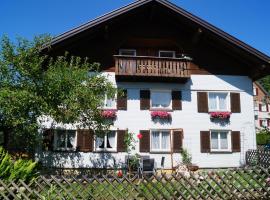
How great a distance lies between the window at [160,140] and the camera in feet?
63.7

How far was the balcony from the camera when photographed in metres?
18.9

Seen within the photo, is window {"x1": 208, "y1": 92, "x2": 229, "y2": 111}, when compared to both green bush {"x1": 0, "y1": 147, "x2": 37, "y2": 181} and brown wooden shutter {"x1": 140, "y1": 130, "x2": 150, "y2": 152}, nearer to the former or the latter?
brown wooden shutter {"x1": 140, "y1": 130, "x2": 150, "y2": 152}

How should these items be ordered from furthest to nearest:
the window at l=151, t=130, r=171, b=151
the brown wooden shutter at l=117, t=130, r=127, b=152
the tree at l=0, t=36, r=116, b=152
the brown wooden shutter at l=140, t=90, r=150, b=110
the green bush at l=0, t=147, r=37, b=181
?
the brown wooden shutter at l=140, t=90, r=150, b=110
the window at l=151, t=130, r=171, b=151
the brown wooden shutter at l=117, t=130, r=127, b=152
the tree at l=0, t=36, r=116, b=152
the green bush at l=0, t=147, r=37, b=181

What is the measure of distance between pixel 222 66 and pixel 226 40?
5.20ft

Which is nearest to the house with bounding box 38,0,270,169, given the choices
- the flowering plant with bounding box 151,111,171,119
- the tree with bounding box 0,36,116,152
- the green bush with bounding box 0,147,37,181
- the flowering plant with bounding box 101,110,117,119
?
the flowering plant with bounding box 151,111,171,119

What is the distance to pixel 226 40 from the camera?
65.7ft

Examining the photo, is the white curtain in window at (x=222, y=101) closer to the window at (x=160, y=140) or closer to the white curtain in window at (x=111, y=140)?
the window at (x=160, y=140)

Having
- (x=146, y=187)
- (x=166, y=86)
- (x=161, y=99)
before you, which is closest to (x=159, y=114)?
(x=161, y=99)

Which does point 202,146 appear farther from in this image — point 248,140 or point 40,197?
point 40,197

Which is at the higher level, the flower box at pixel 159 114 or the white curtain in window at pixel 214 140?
the flower box at pixel 159 114

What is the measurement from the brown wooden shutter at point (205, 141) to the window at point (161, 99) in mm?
2531

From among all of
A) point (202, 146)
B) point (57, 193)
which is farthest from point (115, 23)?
point (57, 193)

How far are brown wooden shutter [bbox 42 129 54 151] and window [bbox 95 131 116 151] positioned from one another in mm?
2396

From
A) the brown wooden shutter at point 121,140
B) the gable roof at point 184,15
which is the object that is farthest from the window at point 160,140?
the gable roof at point 184,15
